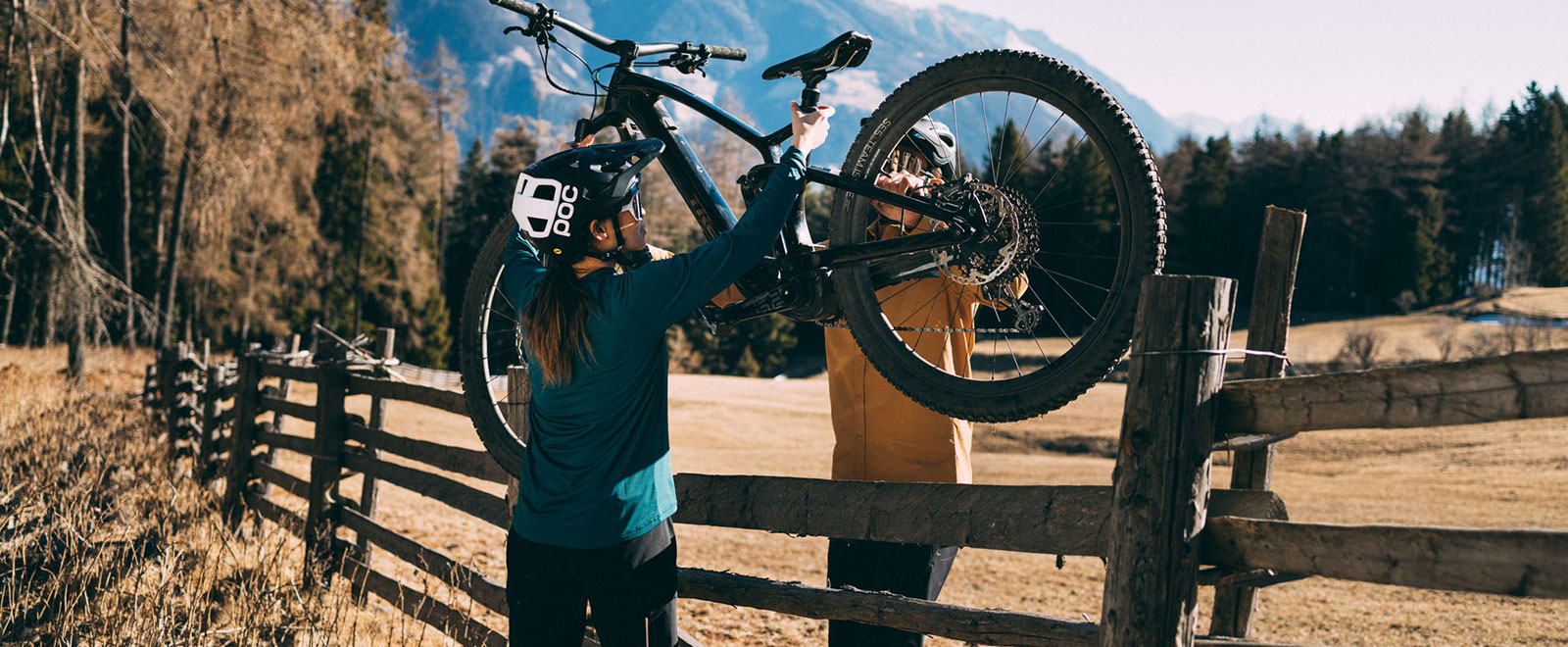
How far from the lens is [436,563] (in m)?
5.80

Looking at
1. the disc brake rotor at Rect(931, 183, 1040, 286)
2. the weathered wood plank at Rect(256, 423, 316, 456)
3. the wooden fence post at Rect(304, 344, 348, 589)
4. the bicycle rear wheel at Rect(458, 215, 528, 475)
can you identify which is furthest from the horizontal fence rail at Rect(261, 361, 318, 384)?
the disc brake rotor at Rect(931, 183, 1040, 286)

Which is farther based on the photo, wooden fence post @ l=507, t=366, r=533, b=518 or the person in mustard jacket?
wooden fence post @ l=507, t=366, r=533, b=518

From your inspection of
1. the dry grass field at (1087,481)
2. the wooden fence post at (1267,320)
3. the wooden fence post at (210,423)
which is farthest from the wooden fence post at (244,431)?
the wooden fence post at (1267,320)

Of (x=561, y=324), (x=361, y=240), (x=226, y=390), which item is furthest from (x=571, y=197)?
(x=361, y=240)

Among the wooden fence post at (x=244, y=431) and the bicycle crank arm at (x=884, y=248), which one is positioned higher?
the bicycle crank arm at (x=884, y=248)

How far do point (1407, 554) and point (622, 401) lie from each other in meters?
1.93

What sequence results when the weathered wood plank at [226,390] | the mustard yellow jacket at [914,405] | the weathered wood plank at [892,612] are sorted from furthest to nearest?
1. the weathered wood plank at [226,390]
2. the mustard yellow jacket at [914,405]
3. the weathered wood plank at [892,612]

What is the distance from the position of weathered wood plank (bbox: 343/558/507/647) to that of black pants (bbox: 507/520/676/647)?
5.31ft

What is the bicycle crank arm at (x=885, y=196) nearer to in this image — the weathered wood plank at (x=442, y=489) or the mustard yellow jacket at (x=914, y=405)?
the mustard yellow jacket at (x=914, y=405)

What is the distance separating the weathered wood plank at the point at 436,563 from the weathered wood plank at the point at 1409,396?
3.40 meters

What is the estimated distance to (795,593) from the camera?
136 inches

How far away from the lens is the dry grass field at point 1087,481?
7477 mm

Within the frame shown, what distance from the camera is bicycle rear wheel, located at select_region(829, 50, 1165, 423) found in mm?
2662

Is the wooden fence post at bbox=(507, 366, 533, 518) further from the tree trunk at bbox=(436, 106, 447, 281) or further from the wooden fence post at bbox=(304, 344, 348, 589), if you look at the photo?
the tree trunk at bbox=(436, 106, 447, 281)
